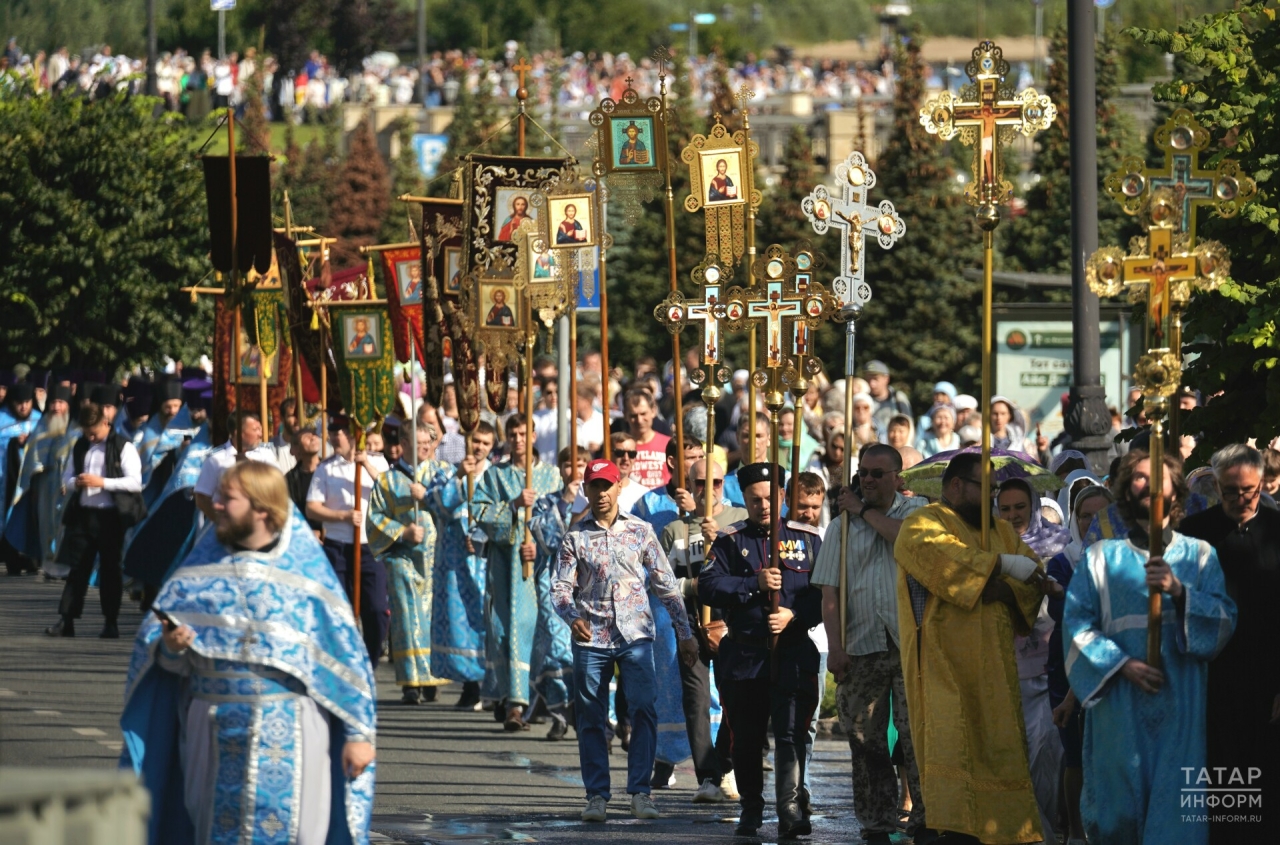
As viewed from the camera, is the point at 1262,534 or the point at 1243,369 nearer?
the point at 1262,534

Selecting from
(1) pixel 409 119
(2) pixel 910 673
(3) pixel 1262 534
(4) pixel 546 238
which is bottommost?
(2) pixel 910 673

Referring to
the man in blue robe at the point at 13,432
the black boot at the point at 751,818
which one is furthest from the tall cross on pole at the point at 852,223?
the man in blue robe at the point at 13,432

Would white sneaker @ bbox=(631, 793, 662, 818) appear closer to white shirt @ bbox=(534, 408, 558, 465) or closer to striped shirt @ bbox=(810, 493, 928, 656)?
striped shirt @ bbox=(810, 493, 928, 656)

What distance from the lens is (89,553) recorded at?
18.3 m

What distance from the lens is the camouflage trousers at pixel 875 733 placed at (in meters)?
10.3

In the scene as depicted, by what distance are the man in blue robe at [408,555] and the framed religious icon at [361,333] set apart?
0.84m

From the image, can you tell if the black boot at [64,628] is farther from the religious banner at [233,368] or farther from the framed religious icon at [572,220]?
the framed religious icon at [572,220]

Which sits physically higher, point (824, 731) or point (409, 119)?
point (409, 119)

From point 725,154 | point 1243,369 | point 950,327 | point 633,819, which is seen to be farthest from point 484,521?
point 950,327

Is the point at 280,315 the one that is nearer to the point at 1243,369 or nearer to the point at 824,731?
the point at 824,731

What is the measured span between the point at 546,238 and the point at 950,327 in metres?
22.3

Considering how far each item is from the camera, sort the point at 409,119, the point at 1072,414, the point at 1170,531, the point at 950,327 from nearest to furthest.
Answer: the point at 1170,531, the point at 1072,414, the point at 950,327, the point at 409,119

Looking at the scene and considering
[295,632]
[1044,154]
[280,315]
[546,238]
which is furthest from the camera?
[1044,154]

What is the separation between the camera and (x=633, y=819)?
1103 centimetres
